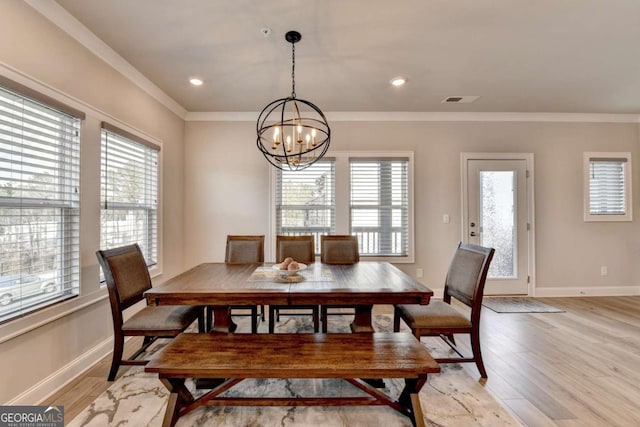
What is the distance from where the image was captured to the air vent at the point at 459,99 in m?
3.71

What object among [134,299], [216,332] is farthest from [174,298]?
[134,299]

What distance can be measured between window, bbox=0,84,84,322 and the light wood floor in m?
0.75

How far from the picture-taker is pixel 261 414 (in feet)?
5.90

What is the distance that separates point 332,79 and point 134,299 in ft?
9.06

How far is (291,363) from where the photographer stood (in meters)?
1.56

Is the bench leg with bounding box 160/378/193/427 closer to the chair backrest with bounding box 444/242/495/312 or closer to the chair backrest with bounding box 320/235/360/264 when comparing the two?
the chair backrest with bounding box 320/235/360/264

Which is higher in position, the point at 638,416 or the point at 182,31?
the point at 182,31

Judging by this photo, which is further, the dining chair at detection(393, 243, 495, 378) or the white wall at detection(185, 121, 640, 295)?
the white wall at detection(185, 121, 640, 295)

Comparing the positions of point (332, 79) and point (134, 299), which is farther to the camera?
point (332, 79)

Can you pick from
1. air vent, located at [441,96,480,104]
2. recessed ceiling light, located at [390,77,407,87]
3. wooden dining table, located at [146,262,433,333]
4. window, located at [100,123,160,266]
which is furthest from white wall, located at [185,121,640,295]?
wooden dining table, located at [146,262,433,333]

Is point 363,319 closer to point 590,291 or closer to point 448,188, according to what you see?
point 448,188

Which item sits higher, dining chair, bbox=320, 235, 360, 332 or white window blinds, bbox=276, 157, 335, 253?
white window blinds, bbox=276, 157, 335, 253

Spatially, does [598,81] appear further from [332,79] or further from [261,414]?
[261,414]

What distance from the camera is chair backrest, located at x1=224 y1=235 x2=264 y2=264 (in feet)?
10.5
